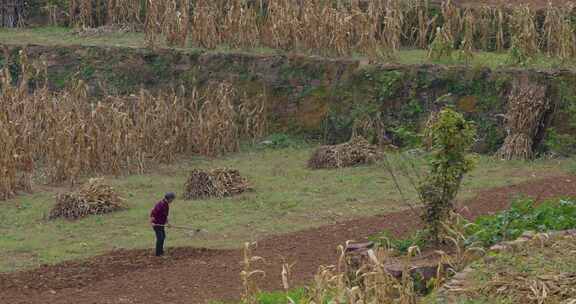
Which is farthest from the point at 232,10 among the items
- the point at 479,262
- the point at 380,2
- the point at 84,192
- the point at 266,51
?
the point at 479,262

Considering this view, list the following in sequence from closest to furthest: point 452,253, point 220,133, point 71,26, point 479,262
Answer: point 479,262 → point 452,253 → point 220,133 → point 71,26

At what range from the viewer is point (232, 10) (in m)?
23.1

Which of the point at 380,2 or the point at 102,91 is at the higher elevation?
the point at 380,2

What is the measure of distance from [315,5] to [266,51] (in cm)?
125

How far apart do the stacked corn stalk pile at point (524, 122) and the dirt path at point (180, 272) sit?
127 inches

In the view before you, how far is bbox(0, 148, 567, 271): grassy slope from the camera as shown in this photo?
15.1 m

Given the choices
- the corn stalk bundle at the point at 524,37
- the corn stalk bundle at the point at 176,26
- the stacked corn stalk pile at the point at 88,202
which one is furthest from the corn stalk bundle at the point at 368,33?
the stacked corn stalk pile at the point at 88,202

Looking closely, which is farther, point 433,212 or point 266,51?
point 266,51

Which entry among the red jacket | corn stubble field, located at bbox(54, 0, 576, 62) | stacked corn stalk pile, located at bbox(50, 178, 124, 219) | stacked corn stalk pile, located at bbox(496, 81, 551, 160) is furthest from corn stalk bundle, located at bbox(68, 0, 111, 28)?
the red jacket

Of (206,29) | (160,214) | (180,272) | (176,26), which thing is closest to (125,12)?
(176,26)

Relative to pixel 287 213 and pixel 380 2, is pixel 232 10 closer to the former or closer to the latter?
pixel 380 2

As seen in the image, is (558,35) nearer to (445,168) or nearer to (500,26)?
(500,26)

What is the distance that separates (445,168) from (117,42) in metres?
13.3

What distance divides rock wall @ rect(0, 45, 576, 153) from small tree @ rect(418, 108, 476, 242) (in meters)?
6.04
